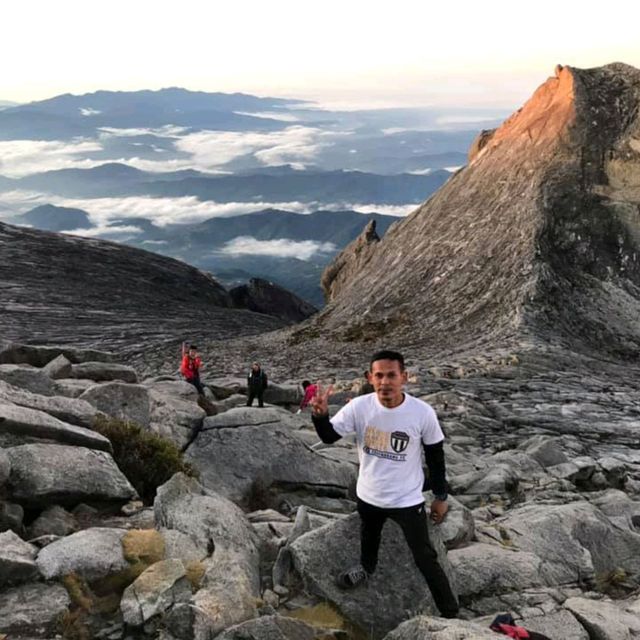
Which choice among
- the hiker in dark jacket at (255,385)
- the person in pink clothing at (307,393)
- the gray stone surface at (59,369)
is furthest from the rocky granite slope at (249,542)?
the person in pink clothing at (307,393)

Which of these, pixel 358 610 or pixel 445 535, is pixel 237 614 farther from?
pixel 445 535

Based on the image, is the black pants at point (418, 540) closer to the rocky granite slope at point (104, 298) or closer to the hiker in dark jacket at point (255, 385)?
the hiker in dark jacket at point (255, 385)

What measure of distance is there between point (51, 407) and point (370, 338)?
3531cm

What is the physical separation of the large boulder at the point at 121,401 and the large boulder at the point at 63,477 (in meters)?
3.84

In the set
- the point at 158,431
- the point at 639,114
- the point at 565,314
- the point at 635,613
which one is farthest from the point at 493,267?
the point at 635,613

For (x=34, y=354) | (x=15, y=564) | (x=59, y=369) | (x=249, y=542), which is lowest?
(x=34, y=354)

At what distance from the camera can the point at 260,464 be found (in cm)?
1411

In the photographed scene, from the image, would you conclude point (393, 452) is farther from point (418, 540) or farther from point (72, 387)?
point (72, 387)

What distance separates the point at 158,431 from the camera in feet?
48.9

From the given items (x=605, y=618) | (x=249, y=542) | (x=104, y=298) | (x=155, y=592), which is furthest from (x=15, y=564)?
(x=104, y=298)

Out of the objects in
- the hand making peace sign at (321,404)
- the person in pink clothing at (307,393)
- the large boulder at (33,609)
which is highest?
the hand making peace sign at (321,404)

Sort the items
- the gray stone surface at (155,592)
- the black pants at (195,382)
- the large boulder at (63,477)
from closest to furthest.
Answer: the gray stone surface at (155,592)
the large boulder at (63,477)
the black pants at (195,382)

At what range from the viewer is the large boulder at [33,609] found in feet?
23.2

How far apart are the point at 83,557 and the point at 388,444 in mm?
4088
